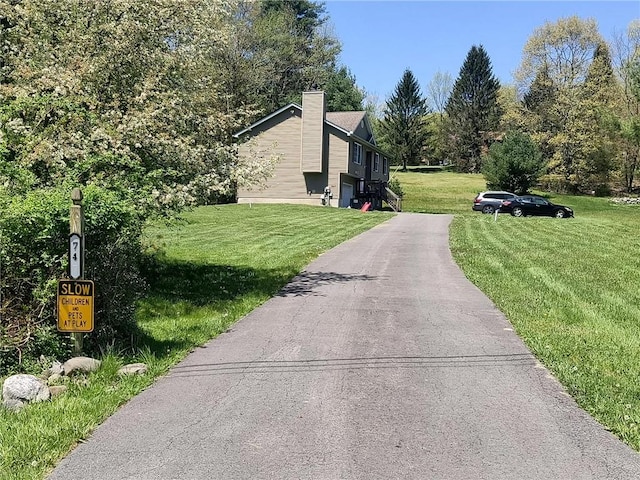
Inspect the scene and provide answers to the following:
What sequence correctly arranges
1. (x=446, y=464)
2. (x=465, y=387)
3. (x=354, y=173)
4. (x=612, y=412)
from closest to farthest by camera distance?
(x=446, y=464) < (x=612, y=412) < (x=465, y=387) < (x=354, y=173)

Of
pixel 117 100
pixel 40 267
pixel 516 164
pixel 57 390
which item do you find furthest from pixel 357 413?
pixel 516 164

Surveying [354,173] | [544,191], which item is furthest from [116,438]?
A: [544,191]

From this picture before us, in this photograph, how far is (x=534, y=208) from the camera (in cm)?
3684

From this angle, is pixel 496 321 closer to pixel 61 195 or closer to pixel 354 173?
pixel 61 195

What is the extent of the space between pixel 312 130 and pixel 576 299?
30.5 m

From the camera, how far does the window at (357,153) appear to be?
4101 cm

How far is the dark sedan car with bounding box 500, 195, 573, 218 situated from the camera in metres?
36.2

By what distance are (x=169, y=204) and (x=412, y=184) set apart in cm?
5130

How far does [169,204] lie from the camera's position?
9.23 meters

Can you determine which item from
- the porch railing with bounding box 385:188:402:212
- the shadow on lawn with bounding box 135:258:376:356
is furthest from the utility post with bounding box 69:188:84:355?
the porch railing with bounding box 385:188:402:212

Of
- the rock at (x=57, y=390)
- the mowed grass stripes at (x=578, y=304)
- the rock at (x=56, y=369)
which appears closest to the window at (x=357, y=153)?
the mowed grass stripes at (x=578, y=304)

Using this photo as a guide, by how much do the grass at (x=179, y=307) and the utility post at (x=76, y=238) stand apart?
0.94 m

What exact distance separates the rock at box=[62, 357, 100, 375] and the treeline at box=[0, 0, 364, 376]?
1.13ft

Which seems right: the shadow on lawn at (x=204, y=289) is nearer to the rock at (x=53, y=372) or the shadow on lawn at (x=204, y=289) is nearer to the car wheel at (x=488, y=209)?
the rock at (x=53, y=372)
